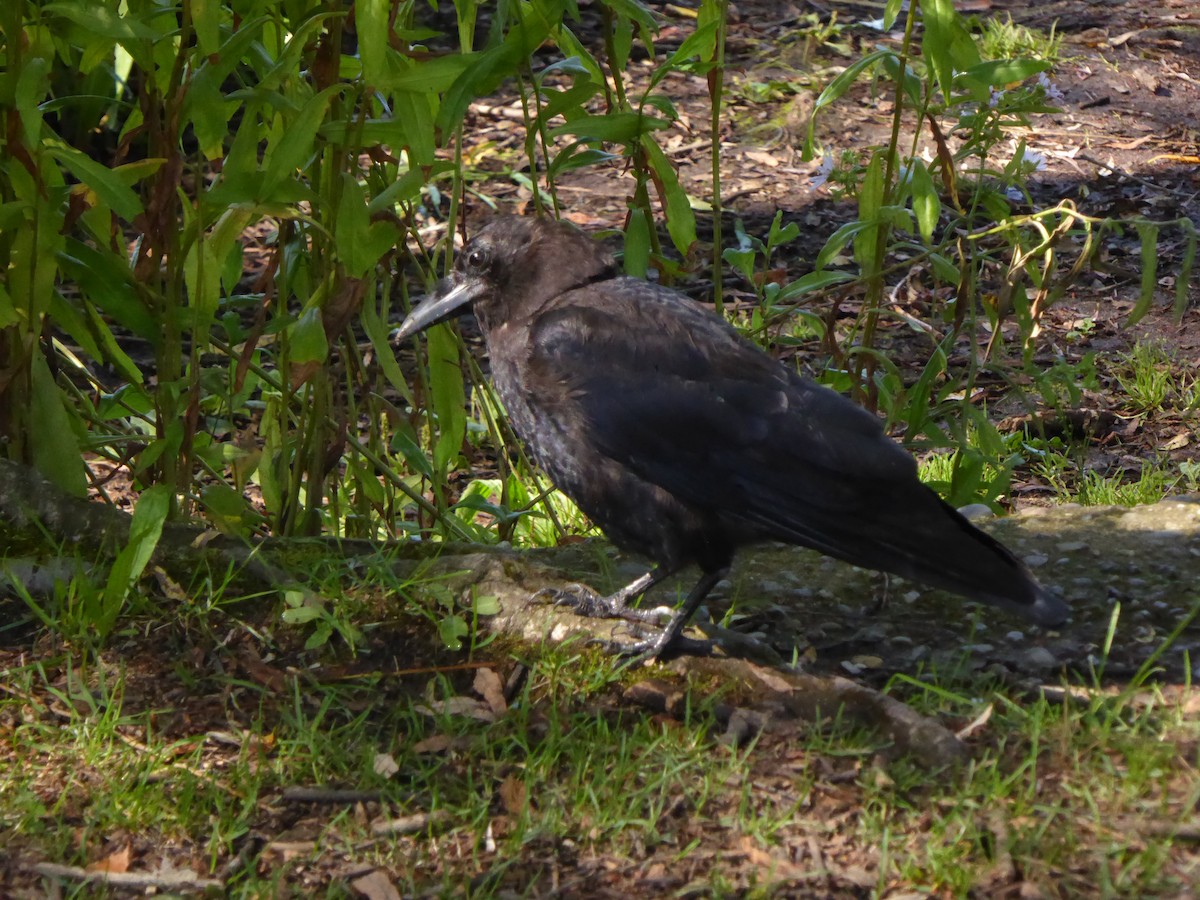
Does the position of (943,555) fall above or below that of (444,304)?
below

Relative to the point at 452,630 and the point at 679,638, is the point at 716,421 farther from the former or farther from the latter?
the point at 452,630

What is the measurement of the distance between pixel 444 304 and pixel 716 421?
939mm

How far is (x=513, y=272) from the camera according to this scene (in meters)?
3.88

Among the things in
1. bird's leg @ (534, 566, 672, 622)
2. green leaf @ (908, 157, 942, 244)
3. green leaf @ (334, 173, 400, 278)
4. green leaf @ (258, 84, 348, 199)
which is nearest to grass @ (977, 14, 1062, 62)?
green leaf @ (908, 157, 942, 244)

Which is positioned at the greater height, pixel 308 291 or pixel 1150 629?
pixel 308 291

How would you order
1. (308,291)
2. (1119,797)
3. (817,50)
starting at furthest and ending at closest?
(817,50) < (308,291) < (1119,797)

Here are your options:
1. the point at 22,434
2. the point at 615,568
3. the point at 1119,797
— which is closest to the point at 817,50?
the point at 615,568

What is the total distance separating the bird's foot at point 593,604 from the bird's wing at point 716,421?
319 mm

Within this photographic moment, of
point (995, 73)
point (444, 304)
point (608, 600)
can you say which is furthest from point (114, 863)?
point (995, 73)

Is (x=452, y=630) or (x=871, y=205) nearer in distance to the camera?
(x=452, y=630)

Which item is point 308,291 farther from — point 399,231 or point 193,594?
point 193,594

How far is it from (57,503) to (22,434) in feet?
0.69

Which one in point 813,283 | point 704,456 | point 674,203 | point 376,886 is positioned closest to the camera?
point 376,886

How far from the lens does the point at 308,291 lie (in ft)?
12.3
